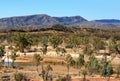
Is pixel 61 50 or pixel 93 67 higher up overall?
pixel 93 67

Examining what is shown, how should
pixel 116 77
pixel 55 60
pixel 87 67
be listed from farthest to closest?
pixel 55 60 < pixel 87 67 < pixel 116 77

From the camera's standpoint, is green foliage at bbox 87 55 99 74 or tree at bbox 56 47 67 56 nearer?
green foliage at bbox 87 55 99 74

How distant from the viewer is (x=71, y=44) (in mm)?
171875

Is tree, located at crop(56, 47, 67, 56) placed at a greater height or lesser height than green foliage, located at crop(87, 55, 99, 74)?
lesser

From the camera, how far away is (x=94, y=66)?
87312 mm

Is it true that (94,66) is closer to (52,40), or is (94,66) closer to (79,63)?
(79,63)

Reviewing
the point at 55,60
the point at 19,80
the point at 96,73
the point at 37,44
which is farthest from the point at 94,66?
the point at 37,44

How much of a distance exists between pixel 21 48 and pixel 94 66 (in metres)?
75.4

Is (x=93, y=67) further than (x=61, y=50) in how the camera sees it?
No

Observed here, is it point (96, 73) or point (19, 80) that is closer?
point (19, 80)

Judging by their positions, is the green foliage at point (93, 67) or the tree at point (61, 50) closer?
the green foliage at point (93, 67)

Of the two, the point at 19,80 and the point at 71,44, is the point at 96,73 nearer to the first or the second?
the point at 19,80

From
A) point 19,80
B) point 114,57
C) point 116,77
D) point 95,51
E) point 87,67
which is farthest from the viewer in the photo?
point 95,51

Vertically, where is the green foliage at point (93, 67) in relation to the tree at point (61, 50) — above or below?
above
